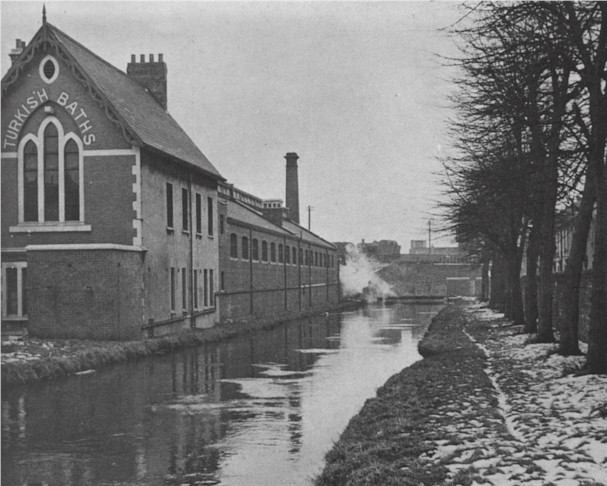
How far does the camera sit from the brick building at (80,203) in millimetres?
21453

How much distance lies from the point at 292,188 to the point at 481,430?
6235cm

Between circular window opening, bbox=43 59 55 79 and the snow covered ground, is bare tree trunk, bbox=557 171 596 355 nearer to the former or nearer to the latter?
the snow covered ground

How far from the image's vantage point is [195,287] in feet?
97.6

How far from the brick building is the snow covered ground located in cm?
1233

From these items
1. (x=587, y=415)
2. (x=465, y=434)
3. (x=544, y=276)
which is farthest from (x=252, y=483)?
(x=544, y=276)

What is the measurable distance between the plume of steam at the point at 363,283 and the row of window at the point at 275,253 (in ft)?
45.3

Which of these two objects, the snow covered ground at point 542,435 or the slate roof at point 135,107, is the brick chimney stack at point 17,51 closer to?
the slate roof at point 135,107

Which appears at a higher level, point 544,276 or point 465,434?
point 544,276

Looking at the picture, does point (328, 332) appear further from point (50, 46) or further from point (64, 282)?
point (50, 46)

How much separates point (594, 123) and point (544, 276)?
24.5 ft

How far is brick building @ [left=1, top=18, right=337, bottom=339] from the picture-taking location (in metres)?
21.5

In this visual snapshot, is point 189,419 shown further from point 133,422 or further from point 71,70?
point 71,70

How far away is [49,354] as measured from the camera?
1731 centimetres

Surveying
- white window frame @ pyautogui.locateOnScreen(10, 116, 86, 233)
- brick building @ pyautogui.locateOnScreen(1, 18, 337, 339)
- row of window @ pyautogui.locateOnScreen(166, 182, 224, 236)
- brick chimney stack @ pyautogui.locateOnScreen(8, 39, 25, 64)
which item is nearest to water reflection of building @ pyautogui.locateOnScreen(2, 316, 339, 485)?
brick building @ pyautogui.locateOnScreen(1, 18, 337, 339)
